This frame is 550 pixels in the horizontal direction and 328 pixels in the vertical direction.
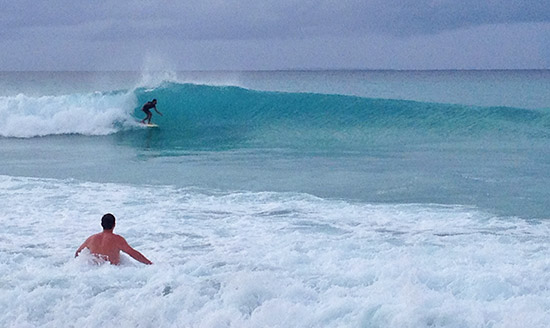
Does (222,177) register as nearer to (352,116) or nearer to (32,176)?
(32,176)

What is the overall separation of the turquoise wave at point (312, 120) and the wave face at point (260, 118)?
0.03 m

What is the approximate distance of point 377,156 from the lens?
44.8ft

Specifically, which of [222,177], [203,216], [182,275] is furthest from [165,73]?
[182,275]

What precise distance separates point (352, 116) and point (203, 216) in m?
14.2

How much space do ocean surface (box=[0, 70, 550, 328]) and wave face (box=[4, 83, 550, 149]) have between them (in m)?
1.08

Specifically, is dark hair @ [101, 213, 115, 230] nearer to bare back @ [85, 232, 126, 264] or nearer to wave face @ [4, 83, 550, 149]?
bare back @ [85, 232, 126, 264]

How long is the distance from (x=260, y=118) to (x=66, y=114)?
637 cm

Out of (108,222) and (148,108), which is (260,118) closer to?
(148,108)

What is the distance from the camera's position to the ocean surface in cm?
463

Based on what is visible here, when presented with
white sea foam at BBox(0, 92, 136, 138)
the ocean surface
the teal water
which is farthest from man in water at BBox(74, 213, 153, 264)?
white sea foam at BBox(0, 92, 136, 138)

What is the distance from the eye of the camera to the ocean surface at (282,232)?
15.2 ft

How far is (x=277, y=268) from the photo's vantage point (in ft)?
18.1

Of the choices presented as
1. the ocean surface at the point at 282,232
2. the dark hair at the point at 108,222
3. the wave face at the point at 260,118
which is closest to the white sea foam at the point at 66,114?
the wave face at the point at 260,118

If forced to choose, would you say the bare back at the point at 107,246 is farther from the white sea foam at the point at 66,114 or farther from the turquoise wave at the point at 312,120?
the white sea foam at the point at 66,114
